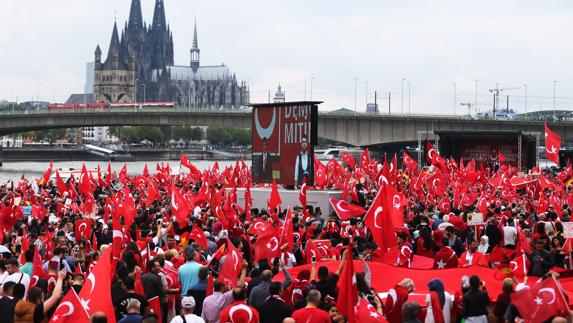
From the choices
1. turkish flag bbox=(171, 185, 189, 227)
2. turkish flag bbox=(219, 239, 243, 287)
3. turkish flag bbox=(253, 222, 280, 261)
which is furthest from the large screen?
turkish flag bbox=(219, 239, 243, 287)

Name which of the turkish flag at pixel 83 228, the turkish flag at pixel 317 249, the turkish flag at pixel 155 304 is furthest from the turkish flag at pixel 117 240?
the turkish flag at pixel 155 304

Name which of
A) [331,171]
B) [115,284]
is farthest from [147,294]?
[331,171]

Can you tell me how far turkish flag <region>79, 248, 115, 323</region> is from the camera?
9.76 m

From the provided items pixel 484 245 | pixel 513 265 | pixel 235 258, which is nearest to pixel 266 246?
pixel 235 258

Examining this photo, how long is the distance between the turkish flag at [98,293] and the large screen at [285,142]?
68.3ft

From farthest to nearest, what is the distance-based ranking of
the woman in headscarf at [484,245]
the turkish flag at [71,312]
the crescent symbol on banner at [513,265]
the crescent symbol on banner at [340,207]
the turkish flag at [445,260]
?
the crescent symbol on banner at [340,207] → the woman in headscarf at [484,245] → the turkish flag at [445,260] → the crescent symbol on banner at [513,265] → the turkish flag at [71,312]

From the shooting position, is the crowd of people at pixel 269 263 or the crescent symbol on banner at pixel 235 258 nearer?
the crowd of people at pixel 269 263

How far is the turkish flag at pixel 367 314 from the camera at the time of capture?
959 centimetres

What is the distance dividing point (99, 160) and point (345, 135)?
75349mm

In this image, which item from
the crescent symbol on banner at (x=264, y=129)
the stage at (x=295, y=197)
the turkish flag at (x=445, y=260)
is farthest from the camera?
the crescent symbol on banner at (x=264, y=129)

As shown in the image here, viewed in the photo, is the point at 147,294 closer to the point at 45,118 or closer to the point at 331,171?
the point at 331,171

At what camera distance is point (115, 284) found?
433 inches

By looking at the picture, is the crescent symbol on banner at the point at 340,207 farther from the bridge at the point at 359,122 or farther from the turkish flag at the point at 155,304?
the bridge at the point at 359,122

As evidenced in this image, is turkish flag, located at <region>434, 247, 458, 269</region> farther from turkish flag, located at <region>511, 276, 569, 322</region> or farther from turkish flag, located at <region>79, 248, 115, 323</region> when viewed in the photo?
turkish flag, located at <region>79, 248, 115, 323</region>
